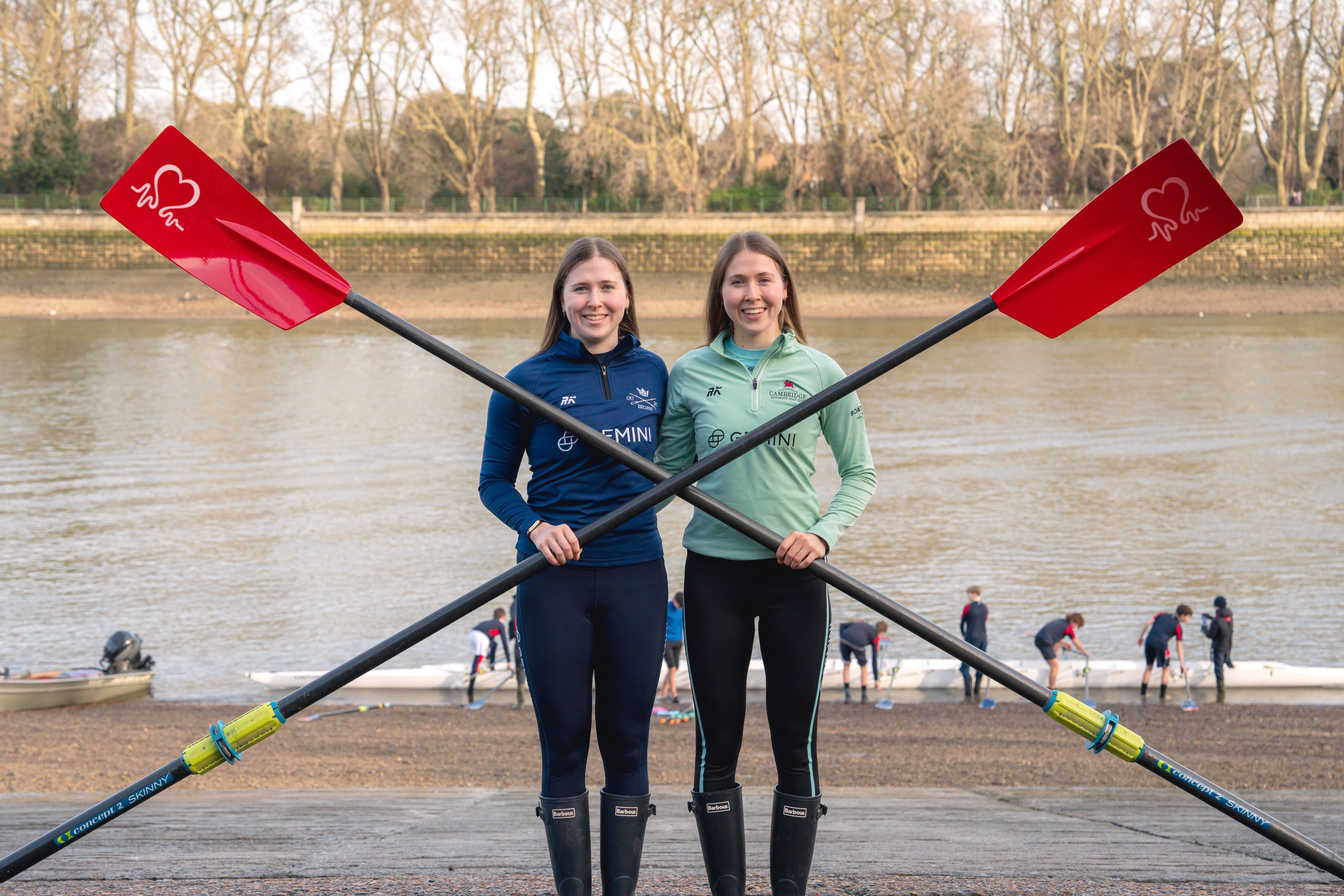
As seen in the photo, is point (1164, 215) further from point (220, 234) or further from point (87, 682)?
point (87, 682)

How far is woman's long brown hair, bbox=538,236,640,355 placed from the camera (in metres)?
2.87

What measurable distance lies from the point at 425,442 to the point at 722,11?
32380 mm

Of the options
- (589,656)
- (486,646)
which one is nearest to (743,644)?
(589,656)

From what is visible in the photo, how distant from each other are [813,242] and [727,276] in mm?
44499

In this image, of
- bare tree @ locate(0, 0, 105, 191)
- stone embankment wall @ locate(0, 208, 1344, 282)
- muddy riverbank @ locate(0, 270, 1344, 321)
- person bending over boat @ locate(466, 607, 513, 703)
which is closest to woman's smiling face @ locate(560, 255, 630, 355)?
person bending over boat @ locate(466, 607, 513, 703)

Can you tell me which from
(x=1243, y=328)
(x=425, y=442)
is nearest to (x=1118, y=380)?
Answer: (x=1243, y=328)

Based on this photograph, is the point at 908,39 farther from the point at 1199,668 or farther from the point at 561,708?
the point at 561,708

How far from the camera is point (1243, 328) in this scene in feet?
128

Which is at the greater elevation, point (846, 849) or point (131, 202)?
point (131, 202)

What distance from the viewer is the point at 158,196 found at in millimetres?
2781

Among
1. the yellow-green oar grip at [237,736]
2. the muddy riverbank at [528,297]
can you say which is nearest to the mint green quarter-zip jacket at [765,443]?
the yellow-green oar grip at [237,736]

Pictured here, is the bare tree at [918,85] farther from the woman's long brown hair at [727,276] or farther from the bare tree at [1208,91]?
the woman's long brown hair at [727,276]

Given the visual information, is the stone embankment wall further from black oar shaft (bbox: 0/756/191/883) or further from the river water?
black oar shaft (bbox: 0/756/191/883)

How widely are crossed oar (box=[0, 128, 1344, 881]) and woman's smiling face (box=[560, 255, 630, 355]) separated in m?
0.25
